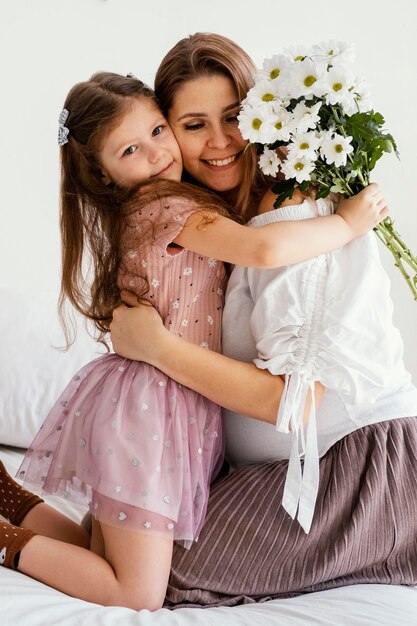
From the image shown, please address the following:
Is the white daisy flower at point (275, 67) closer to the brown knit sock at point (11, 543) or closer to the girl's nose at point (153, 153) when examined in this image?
the girl's nose at point (153, 153)

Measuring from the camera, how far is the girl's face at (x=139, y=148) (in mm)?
1735

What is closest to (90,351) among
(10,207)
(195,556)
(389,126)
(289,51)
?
(10,207)

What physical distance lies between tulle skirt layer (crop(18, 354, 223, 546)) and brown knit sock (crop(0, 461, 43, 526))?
152 millimetres

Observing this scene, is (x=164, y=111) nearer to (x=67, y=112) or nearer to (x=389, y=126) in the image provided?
(x=67, y=112)

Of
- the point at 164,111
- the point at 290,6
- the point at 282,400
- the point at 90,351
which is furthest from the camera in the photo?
the point at 290,6

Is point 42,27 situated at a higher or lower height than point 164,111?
higher

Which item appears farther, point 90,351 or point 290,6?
point 290,6

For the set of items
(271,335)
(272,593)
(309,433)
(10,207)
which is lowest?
(272,593)

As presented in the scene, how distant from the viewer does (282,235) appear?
1.55 meters

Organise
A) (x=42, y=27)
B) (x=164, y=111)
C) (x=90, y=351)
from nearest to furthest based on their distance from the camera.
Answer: (x=164, y=111) < (x=90, y=351) < (x=42, y=27)

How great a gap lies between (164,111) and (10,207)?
4.20ft

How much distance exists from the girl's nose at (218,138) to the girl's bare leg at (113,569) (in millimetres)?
809

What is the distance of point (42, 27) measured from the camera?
2.92m

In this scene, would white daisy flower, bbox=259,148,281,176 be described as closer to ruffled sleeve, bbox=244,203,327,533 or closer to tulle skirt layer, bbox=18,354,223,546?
ruffled sleeve, bbox=244,203,327,533
